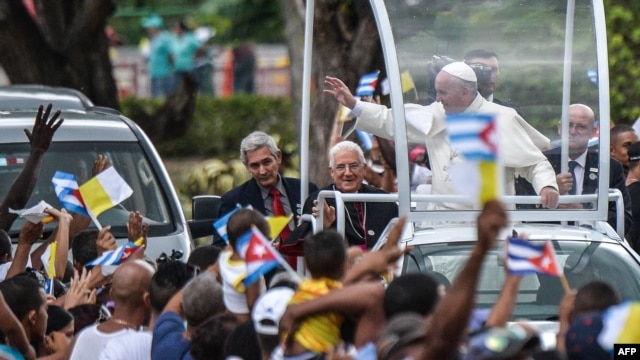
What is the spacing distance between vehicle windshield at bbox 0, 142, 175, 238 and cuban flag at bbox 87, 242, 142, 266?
6.40 feet

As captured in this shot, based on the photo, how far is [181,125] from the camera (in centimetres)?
1678

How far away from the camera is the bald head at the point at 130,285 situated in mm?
6352

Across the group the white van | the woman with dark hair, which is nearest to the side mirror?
the white van

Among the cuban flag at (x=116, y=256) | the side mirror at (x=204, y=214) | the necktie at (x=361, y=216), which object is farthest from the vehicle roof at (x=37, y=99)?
the cuban flag at (x=116, y=256)

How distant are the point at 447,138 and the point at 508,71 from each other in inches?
25.6

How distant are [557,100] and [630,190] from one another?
4.57 ft

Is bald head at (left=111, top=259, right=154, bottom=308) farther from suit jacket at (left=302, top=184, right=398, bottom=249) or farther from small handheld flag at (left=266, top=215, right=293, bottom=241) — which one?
suit jacket at (left=302, top=184, right=398, bottom=249)

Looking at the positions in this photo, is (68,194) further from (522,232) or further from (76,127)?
(522,232)

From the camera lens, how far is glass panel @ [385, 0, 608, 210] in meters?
8.15

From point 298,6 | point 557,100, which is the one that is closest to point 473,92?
point 557,100

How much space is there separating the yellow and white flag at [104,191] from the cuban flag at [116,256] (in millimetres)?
697

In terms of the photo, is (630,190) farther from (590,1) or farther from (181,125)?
(181,125)

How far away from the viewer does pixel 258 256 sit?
19.5 ft

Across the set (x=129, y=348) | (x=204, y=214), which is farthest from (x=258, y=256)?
(x=204, y=214)
